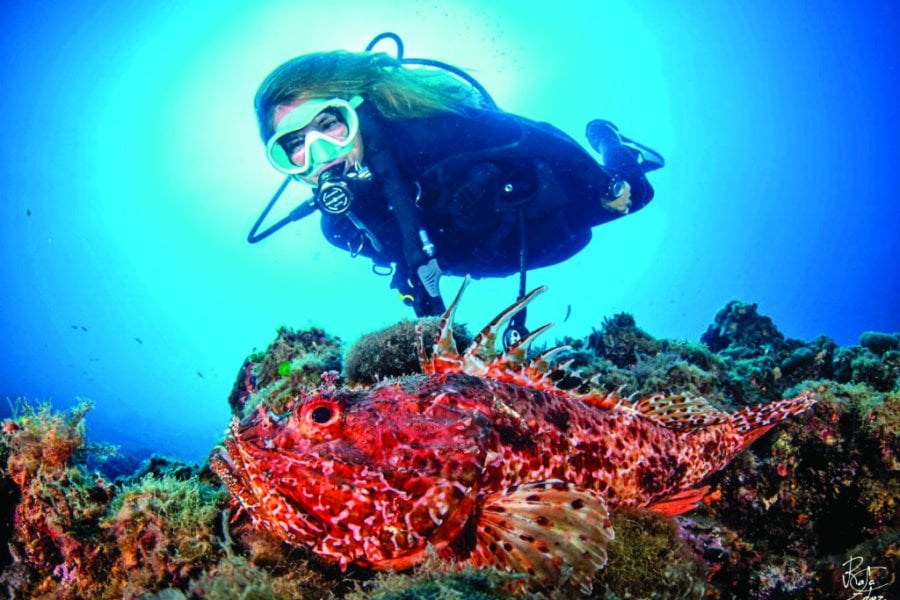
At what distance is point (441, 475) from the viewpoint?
85.3 inches

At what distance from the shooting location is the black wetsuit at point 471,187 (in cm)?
755

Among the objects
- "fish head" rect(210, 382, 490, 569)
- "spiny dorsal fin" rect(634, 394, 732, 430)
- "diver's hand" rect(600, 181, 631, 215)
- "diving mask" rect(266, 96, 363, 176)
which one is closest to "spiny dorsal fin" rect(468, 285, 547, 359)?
"fish head" rect(210, 382, 490, 569)

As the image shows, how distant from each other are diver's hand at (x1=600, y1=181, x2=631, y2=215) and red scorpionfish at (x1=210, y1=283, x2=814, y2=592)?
689cm

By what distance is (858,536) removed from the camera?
10.8 ft

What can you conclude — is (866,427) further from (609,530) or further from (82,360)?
(82,360)

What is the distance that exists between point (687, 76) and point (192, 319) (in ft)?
456

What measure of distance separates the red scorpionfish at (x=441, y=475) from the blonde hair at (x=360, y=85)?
6.35 m

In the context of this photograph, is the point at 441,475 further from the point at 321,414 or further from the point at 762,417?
the point at 762,417

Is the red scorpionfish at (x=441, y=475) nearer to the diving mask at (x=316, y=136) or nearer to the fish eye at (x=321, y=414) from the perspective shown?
the fish eye at (x=321, y=414)

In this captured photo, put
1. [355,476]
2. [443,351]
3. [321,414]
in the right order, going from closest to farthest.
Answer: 1. [355,476]
2. [321,414]
3. [443,351]

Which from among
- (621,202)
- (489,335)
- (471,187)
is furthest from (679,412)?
(621,202)

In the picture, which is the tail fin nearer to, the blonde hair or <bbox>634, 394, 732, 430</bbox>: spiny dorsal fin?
<bbox>634, 394, 732, 430</bbox>: spiny dorsal fin

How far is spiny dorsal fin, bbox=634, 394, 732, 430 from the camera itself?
3.07m

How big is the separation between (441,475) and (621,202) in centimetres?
799
